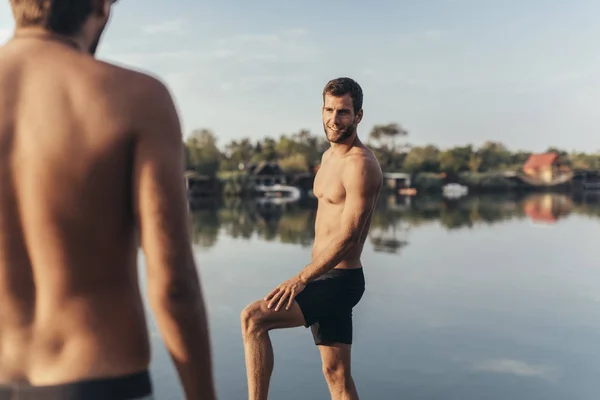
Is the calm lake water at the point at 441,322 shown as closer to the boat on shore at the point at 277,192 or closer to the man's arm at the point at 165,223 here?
the man's arm at the point at 165,223

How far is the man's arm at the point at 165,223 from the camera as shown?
3.54ft

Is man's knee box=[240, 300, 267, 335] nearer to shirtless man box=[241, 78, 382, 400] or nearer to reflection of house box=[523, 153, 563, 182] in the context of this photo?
shirtless man box=[241, 78, 382, 400]

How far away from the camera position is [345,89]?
10.0ft

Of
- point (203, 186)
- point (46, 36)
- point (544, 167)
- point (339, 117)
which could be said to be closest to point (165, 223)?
point (46, 36)

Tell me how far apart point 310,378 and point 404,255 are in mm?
11715

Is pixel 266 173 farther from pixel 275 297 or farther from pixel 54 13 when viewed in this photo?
pixel 54 13

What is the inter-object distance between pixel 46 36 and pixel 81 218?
356 mm

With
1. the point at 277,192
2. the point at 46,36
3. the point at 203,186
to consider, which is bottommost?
the point at 277,192

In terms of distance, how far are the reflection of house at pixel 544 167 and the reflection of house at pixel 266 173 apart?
139 ft

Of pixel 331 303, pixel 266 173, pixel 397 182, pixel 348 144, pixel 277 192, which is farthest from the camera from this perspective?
pixel 397 182

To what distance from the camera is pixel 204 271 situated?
47.8ft

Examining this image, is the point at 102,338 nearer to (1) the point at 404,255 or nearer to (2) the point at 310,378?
(2) the point at 310,378

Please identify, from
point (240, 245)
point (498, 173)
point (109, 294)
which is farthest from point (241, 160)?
point (109, 294)

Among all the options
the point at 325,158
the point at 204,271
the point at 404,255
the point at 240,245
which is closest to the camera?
the point at 325,158
